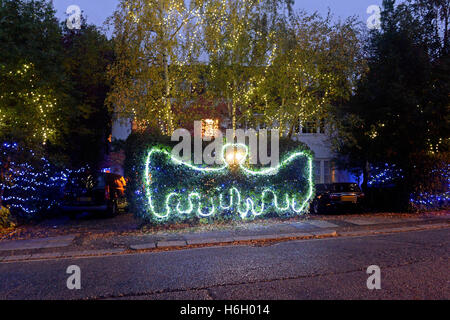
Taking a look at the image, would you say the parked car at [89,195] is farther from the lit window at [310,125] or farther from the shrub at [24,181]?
the lit window at [310,125]

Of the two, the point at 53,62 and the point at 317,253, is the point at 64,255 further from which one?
the point at 53,62

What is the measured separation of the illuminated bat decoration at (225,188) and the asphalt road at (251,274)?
11.0 ft

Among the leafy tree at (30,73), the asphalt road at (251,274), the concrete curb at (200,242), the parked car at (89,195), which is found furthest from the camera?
the leafy tree at (30,73)

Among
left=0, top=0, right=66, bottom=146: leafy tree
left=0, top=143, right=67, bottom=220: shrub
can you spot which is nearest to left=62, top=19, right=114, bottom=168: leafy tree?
left=0, top=0, right=66, bottom=146: leafy tree

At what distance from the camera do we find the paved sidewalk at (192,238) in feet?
28.6

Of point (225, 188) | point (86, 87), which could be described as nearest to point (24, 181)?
point (225, 188)

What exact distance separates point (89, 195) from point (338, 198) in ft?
33.8

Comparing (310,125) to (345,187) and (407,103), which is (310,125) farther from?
(407,103)

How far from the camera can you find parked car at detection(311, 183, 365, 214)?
16.3 metres

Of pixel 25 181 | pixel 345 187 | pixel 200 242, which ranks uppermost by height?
pixel 25 181

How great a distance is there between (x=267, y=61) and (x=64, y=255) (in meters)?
10.6

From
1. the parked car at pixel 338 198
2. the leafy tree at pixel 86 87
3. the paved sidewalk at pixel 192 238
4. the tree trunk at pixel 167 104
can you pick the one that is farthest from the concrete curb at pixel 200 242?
the leafy tree at pixel 86 87

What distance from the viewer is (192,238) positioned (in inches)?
388

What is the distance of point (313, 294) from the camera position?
508cm
